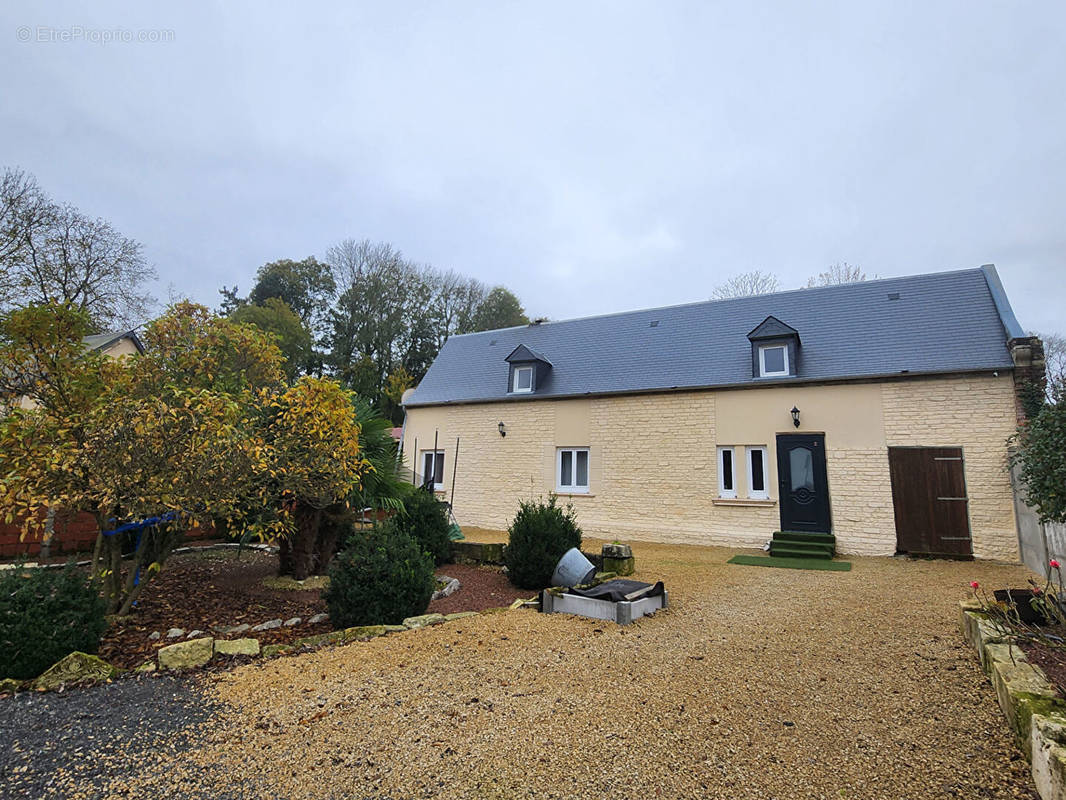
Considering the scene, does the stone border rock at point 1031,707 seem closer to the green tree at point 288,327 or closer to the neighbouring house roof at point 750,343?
the neighbouring house roof at point 750,343

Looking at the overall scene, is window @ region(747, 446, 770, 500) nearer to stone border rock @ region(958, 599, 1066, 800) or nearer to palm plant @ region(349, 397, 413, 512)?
stone border rock @ region(958, 599, 1066, 800)

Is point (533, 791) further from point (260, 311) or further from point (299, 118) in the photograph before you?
point (260, 311)

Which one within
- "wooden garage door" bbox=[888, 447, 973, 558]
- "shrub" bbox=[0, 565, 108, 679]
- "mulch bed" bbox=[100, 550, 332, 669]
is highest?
"wooden garage door" bbox=[888, 447, 973, 558]

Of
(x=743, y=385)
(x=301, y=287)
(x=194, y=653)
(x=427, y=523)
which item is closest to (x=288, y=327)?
(x=301, y=287)

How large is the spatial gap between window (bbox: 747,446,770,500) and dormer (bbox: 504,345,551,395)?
20.2 feet

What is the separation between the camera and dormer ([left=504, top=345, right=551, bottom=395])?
585 inches

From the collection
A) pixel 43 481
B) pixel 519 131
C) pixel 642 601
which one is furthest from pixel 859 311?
pixel 43 481

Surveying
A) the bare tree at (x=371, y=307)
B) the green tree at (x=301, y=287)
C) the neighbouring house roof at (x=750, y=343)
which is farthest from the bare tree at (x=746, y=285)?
the green tree at (x=301, y=287)

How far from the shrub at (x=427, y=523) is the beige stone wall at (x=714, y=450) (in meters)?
5.72

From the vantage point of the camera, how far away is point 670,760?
2.50m

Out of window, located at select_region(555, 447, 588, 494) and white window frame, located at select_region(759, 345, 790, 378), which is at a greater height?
white window frame, located at select_region(759, 345, 790, 378)

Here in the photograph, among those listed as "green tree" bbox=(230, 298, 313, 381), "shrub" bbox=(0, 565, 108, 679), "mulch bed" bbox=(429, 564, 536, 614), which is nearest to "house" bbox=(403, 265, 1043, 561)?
"mulch bed" bbox=(429, 564, 536, 614)

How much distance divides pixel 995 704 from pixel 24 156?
27731 mm

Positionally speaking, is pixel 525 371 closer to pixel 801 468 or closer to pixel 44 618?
pixel 801 468
